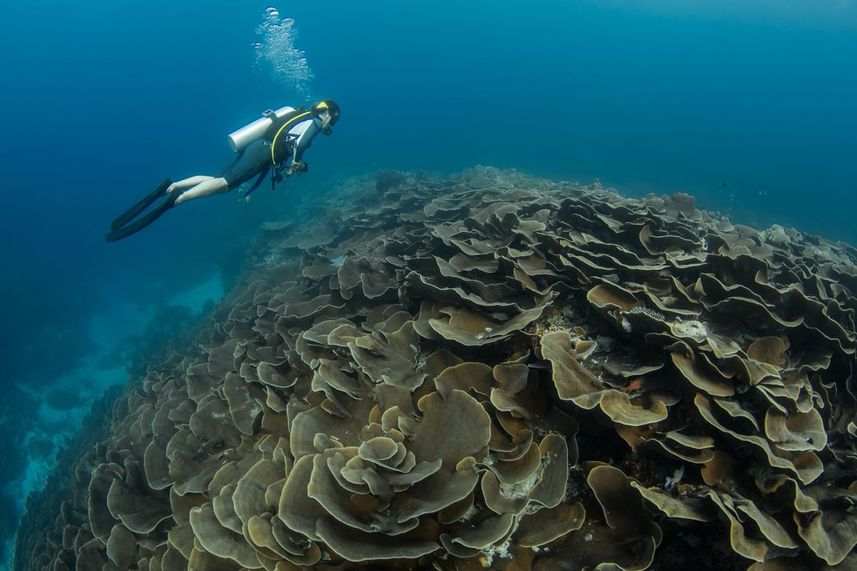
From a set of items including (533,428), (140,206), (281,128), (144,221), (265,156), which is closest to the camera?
(533,428)

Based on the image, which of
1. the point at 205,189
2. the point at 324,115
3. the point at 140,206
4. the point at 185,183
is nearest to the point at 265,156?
the point at 205,189

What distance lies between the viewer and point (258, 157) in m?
8.80

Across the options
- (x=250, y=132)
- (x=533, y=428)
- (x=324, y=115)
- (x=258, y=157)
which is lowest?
(x=533, y=428)

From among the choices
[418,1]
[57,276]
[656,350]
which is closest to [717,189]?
[656,350]

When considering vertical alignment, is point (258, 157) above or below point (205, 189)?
above

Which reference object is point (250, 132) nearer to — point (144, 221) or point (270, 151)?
point (270, 151)

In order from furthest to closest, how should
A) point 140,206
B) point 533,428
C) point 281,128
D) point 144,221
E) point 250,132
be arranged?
point 140,206
point 250,132
point 281,128
point 144,221
point 533,428

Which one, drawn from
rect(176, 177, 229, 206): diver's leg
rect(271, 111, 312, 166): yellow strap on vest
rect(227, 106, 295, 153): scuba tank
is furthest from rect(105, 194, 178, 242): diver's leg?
rect(271, 111, 312, 166): yellow strap on vest

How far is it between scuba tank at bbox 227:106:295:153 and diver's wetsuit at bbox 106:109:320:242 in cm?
11

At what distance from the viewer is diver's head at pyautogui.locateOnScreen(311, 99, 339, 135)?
919 centimetres

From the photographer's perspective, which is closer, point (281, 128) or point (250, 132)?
point (281, 128)

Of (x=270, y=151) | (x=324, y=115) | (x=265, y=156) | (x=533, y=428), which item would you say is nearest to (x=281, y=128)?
(x=270, y=151)

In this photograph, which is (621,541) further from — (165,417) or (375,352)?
(165,417)

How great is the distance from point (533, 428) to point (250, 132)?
28.6 ft
